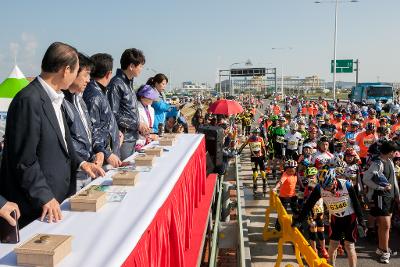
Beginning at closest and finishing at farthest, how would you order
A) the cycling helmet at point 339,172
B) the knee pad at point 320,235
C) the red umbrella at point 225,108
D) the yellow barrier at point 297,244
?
the yellow barrier at point 297,244 < the cycling helmet at point 339,172 < the knee pad at point 320,235 < the red umbrella at point 225,108

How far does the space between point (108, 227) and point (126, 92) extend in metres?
2.88

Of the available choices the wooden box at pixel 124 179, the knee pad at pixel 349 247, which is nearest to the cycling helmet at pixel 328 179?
the knee pad at pixel 349 247

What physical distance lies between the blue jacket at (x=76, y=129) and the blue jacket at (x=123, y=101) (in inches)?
44.8

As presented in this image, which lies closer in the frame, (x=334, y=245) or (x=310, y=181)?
(x=334, y=245)

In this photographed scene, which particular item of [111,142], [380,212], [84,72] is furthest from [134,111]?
[380,212]

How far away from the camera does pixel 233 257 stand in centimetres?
596

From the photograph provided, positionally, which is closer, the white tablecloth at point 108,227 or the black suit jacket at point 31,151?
the white tablecloth at point 108,227

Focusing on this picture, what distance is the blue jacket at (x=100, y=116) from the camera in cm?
379

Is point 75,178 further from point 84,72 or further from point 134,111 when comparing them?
point 134,111

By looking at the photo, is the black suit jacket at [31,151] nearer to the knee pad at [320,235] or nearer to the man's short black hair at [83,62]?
the man's short black hair at [83,62]

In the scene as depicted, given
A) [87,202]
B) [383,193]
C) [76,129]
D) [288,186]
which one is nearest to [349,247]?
[383,193]

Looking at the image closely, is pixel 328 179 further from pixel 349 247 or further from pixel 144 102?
pixel 144 102

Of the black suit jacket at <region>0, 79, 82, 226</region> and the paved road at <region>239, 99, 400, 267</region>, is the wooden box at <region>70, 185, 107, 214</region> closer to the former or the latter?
the black suit jacket at <region>0, 79, 82, 226</region>

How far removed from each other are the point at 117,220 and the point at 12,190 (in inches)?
29.9
